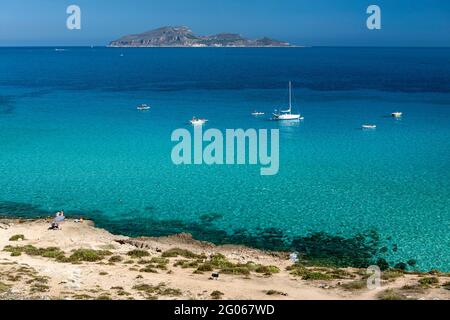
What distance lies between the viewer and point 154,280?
81.8 ft

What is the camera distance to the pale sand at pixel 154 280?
22.6 m

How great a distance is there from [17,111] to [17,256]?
230 ft

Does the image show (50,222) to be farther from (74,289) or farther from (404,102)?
(404,102)

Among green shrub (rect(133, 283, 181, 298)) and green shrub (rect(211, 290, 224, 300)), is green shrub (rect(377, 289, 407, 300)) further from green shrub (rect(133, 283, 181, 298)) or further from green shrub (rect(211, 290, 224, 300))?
green shrub (rect(133, 283, 181, 298))

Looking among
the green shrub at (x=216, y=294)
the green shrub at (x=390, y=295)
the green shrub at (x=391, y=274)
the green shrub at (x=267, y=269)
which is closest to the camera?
the green shrub at (x=390, y=295)

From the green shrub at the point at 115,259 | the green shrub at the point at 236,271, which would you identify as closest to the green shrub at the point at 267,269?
the green shrub at the point at 236,271

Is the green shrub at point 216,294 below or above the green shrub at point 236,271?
above

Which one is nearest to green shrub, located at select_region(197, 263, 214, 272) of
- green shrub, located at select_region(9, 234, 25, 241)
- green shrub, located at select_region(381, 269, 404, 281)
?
green shrub, located at select_region(381, 269, 404, 281)

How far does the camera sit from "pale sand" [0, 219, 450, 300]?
22562mm

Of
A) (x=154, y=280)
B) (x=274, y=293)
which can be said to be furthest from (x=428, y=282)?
(x=154, y=280)

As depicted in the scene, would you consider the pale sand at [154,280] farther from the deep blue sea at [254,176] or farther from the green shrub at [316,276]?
the deep blue sea at [254,176]

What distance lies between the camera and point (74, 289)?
2289cm

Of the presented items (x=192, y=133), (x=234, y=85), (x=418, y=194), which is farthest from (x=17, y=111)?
(x=418, y=194)

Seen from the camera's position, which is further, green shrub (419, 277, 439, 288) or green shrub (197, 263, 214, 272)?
green shrub (197, 263, 214, 272)
